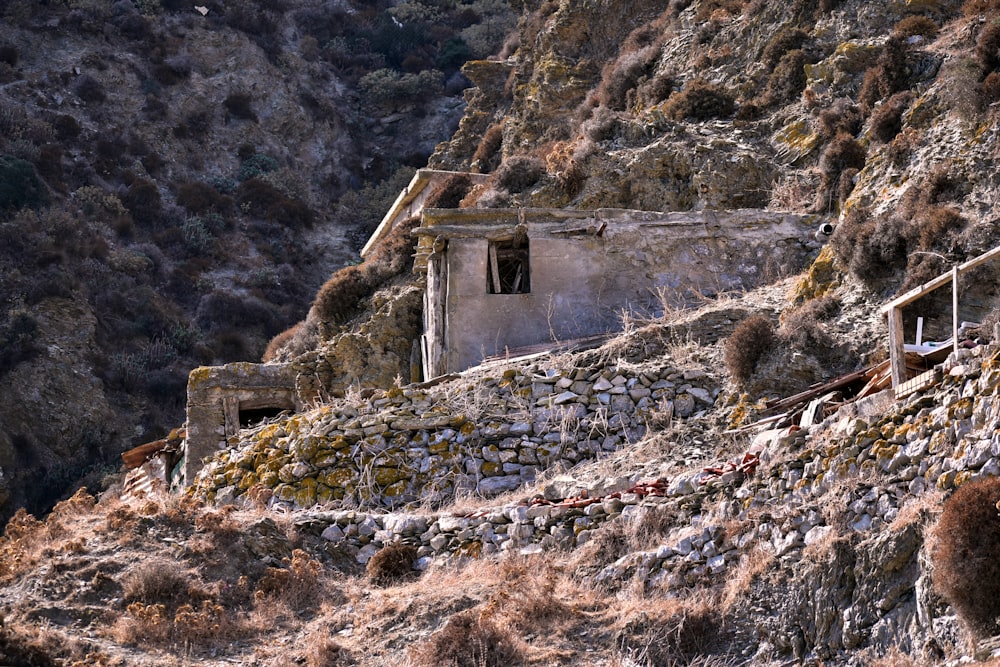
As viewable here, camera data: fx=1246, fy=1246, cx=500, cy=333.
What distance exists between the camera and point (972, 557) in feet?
28.4

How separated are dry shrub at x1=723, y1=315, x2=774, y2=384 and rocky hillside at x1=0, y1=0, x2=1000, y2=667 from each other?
0.13ft

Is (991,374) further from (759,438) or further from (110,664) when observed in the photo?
(110,664)

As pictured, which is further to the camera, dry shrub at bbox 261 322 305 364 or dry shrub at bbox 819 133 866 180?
dry shrub at bbox 261 322 305 364

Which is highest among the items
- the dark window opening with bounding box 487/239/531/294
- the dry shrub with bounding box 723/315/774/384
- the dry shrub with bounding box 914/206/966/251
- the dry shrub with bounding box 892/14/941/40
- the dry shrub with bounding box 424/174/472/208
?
the dry shrub with bounding box 892/14/941/40

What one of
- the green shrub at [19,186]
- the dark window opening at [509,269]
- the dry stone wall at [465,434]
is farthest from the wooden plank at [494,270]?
the green shrub at [19,186]

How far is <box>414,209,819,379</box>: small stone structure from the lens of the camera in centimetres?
2022

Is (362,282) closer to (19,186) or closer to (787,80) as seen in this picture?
(787,80)

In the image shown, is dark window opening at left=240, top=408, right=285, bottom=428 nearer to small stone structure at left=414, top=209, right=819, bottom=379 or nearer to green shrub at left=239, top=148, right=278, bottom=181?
small stone structure at left=414, top=209, right=819, bottom=379

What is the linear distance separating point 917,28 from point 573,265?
829cm

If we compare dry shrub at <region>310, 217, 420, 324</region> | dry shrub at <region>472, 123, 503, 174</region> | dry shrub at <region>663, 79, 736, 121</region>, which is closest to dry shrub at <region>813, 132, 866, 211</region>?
dry shrub at <region>663, 79, 736, 121</region>

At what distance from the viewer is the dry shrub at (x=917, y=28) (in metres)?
22.9

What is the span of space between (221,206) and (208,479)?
2983cm

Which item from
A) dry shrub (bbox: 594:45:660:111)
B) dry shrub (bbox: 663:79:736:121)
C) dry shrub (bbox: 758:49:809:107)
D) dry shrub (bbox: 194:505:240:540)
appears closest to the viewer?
dry shrub (bbox: 194:505:240:540)

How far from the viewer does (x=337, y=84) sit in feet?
181
